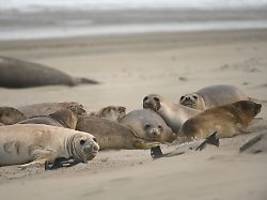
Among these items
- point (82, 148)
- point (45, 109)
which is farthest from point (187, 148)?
point (45, 109)

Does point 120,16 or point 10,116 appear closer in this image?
point 10,116

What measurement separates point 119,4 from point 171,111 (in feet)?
60.7

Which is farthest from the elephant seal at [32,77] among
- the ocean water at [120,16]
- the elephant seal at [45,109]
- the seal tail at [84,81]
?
the ocean water at [120,16]

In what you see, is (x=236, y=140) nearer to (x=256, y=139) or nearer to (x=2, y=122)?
(x=256, y=139)

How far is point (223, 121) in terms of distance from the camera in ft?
16.8

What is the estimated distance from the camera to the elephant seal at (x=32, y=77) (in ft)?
28.9

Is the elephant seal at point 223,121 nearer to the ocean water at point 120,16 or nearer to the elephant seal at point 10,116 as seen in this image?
the elephant seal at point 10,116

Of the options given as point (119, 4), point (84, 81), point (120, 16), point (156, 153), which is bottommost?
point (156, 153)

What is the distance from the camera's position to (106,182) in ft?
11.1

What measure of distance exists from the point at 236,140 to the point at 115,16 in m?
15.6

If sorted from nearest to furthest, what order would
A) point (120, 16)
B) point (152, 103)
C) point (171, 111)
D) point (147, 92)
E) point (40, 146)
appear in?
point (40, 146) < point (171, 111) < point (152, 103) < point (147, 92) < point (120, 16)

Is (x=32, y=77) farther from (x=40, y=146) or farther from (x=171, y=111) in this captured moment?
(x=40, y=146)

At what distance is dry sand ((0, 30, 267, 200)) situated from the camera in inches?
125

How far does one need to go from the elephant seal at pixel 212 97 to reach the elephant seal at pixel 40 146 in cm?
171
